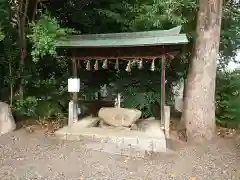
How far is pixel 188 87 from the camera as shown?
750 cm

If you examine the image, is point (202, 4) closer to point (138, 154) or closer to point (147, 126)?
point (147, 126)

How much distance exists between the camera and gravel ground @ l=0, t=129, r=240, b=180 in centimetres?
500

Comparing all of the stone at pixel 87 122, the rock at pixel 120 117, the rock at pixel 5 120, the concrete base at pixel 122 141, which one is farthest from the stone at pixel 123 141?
the rock at pixel 5 120

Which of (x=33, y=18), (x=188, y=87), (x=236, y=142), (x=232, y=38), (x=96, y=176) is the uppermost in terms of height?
(x=33, y=18)

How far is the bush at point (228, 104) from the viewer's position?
8.27 m

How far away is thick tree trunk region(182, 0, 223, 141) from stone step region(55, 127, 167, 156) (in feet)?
3.57

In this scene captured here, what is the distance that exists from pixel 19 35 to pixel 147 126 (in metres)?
4.50

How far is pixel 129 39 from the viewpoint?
714 cm

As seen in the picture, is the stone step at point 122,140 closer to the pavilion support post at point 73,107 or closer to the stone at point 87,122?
the stone at point 87,122

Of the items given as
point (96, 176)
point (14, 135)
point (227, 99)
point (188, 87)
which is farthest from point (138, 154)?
point (227, 99)

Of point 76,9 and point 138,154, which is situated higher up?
point 76,9

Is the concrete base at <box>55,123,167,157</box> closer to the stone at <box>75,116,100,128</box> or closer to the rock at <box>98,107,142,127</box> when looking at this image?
the rock at <box>98,107,142,127</box>

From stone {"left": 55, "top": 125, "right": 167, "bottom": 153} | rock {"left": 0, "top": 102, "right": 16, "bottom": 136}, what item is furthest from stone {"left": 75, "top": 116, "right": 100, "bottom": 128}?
rock {"left": 0, "top": 102, "right": 16, "bottom": 136}

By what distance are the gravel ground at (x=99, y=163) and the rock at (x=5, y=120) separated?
17.1 inches
